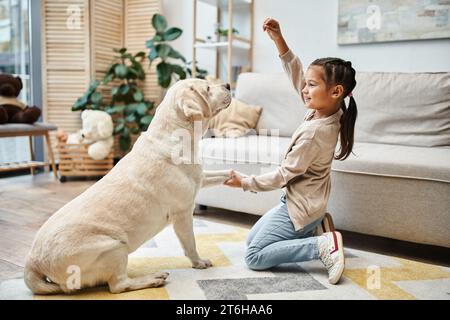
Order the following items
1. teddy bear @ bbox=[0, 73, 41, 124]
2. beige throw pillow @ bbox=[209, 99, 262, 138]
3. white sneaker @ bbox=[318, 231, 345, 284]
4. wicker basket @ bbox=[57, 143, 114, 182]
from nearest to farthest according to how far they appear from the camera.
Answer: white sneaker @ bbox=[318, 231, 345, 284] → beige throw pillow @ bbox=[209, 99, 262, 138] → teddy bear @ bbox=[0, 73, 41, 124] → wicker basket @ bbox=[57, 143, 114, 182]

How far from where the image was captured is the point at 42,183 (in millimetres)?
4258

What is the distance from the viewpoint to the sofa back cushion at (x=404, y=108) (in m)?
2.84

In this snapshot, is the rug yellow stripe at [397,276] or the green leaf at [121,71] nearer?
the rug yellow stripe at [397,276]

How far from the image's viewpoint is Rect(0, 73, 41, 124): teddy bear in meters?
4.21

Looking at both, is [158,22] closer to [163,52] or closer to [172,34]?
[172,34]

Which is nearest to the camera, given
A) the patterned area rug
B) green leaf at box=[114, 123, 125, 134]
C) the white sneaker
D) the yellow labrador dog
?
the yellow labrador dog

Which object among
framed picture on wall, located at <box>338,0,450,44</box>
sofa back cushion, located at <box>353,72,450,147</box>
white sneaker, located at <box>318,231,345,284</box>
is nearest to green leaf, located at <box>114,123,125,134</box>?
framed picture on wall, located at <box>338,0,450,44</box>

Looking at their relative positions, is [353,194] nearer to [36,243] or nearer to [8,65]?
[36,243]

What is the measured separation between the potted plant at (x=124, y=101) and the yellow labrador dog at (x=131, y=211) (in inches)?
113

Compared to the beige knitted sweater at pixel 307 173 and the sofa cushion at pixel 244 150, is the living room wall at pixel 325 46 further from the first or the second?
the beige knitted sweater at pixel 307 173

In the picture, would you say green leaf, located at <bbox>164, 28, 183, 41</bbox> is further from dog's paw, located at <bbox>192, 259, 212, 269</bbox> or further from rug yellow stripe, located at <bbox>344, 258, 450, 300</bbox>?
rug yellow stripe, located at <bbox>344, 258, 450, 300</bbox>

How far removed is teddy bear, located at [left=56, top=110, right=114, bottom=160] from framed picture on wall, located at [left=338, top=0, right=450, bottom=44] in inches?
97.9

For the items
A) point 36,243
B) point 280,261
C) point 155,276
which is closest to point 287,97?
point 280,261

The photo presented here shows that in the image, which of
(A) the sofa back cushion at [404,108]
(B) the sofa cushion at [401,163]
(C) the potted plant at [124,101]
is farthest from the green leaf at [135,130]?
(B) the sofa cushion at [401,163]
